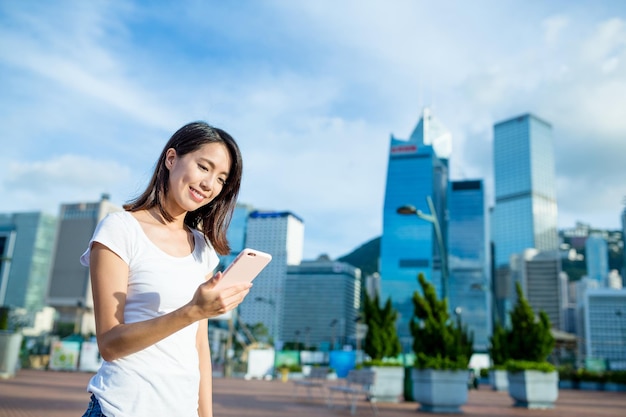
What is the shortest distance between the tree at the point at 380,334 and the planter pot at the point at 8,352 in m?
10.8

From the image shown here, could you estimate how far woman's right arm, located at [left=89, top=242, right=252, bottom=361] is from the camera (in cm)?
131

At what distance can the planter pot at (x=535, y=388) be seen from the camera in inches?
530

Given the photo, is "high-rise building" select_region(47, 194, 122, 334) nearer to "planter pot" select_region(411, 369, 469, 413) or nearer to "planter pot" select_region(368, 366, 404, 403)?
"planter pot" select_region(368, 366, 404, 403)

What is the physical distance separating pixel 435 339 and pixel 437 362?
585 millimetres

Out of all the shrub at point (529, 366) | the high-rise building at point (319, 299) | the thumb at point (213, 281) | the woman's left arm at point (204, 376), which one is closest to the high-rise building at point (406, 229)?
the high-rise building at point (319, 299)

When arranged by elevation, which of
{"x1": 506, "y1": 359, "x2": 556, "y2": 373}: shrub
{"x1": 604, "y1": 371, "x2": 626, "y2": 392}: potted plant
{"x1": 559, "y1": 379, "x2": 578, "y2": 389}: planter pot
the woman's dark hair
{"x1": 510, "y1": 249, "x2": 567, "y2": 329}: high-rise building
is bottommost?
{"x1": 559, "y1": 379, "x2": 578, "y2": 389}: planter pot

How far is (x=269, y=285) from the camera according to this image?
148 metres

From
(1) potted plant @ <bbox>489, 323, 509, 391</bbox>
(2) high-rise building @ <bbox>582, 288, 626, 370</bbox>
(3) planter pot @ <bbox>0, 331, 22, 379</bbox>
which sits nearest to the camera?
(3) planter pot @ <bbox>0, 331, 22, 379</bbox>

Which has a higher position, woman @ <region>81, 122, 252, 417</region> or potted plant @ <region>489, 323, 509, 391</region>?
woman @ <region>81, 122, 252, 417</region>

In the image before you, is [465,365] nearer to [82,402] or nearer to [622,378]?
[82,402]

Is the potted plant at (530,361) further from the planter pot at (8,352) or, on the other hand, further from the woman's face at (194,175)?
the planter pot at (8,352)

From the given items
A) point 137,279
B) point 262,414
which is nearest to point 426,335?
point 262,414

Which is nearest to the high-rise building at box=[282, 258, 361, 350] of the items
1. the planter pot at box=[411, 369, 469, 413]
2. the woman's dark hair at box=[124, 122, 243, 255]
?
the planter pot at box=[411, 369, 469, 413]

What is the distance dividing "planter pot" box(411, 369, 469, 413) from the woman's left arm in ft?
34.6
